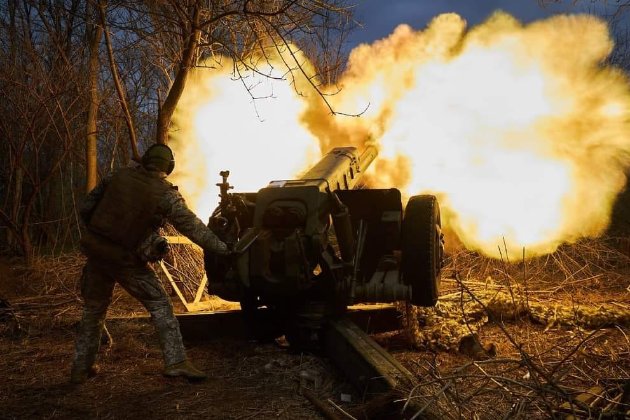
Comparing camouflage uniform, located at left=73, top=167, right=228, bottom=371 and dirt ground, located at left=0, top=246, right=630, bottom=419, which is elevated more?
camouflage uniform, located at left=73, top=167, right=228, bottom=371

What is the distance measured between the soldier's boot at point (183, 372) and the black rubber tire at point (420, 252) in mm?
2161

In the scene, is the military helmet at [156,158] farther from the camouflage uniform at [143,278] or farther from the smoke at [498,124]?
the smoke at [498,124]

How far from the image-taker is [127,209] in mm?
4734

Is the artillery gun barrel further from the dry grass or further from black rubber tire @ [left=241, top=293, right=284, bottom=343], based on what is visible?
the dry grass

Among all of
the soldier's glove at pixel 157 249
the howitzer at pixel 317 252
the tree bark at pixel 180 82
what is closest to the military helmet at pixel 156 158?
the soldier's glove at pixel 157 249

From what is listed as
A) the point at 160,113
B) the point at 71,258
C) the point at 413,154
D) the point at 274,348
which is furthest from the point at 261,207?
the point at 71,258

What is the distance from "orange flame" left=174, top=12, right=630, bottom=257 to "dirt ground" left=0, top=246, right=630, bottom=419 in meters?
2.15

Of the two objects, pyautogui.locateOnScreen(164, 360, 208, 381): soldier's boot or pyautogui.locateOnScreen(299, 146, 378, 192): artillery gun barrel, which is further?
pyautogui.locateOnScreen(299, 146, 378, 192): artillery gun barrel

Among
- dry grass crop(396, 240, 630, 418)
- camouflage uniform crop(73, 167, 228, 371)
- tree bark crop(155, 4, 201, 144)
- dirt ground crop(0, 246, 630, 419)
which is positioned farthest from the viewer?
tree bark crop(155, 4, 201, 144)

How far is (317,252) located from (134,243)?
1.66 meters

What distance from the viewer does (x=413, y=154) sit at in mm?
9125

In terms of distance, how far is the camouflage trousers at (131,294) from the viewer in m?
4.91

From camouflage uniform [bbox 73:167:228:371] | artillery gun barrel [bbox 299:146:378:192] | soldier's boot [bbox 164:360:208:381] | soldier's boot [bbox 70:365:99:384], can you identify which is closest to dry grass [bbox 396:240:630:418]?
artillery gun barrel [bbox 299:146:378:192]

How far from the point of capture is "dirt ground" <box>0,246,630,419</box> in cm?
330
